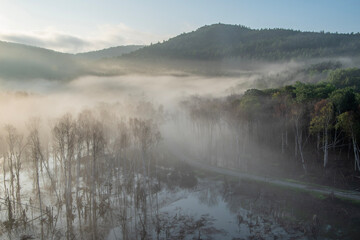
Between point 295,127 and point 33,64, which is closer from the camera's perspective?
point 295,127

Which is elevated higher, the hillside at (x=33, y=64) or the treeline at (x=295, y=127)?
the hillside at (x=33, y=64)

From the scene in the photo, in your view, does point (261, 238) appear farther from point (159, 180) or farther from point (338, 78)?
point (338, 78)

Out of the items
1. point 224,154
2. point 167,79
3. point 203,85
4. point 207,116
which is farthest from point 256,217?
point 167,79

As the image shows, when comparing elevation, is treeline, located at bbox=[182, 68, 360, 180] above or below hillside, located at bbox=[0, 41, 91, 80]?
below

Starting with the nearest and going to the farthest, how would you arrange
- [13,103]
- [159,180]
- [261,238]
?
[261,238] < [159,180] < [13,103]

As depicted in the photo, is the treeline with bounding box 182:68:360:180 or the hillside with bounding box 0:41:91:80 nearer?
the treeline with bounding box 182:68:360:180

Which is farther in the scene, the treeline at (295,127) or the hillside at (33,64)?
the hillside at (33,64)

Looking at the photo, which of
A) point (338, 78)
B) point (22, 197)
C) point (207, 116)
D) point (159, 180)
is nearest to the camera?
point (22, 197)

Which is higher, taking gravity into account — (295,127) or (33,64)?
(33,64)
